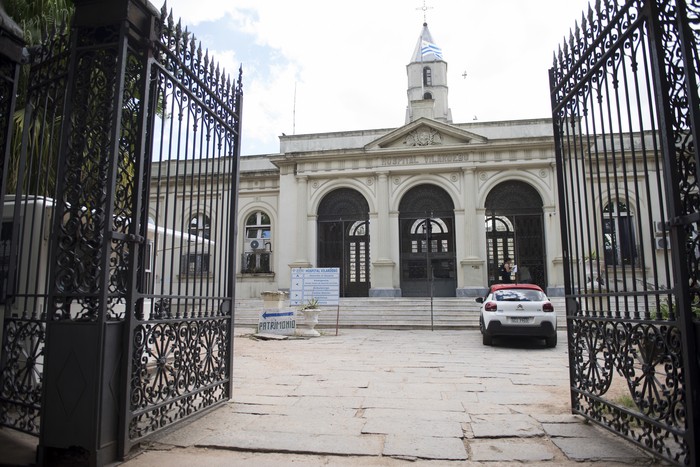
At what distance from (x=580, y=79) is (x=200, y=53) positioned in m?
3.85

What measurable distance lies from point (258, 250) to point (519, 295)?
1577 cm

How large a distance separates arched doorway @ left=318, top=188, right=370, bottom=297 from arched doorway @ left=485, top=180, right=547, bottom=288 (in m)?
5.83

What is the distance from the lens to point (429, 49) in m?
36.0

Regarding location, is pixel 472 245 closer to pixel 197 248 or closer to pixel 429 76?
pixel 197 248

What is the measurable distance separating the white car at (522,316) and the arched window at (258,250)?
15.0 m

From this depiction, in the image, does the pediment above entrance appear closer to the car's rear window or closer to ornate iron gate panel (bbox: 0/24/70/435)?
the car's rear window

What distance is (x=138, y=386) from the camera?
12.6 ft

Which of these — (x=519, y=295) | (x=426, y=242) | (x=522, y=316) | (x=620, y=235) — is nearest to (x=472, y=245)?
(x=426, y=242)

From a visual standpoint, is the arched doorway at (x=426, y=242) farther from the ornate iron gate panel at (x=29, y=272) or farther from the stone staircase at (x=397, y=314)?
the ornate iron gate panel at (x=29, y=272)

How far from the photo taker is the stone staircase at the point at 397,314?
52.7 feet

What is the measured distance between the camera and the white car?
35.0 feet

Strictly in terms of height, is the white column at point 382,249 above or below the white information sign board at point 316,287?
above

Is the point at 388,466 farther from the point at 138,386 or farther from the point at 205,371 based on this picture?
the point at 205,371

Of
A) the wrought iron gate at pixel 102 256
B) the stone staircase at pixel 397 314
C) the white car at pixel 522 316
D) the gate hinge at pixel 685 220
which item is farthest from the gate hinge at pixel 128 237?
the stone staircase at pixel 397 314
